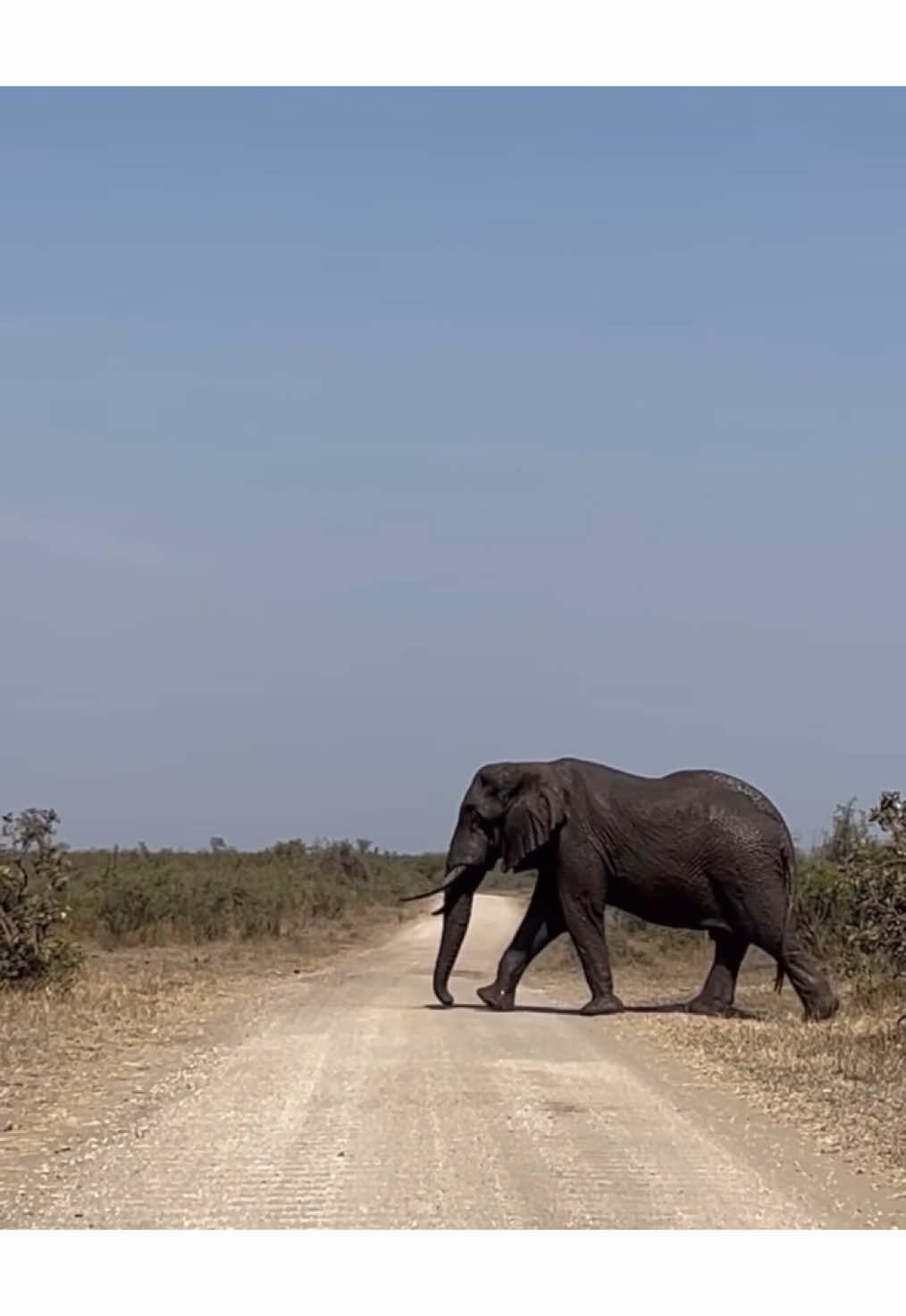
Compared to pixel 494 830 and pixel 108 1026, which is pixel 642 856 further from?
pixel 108 1026

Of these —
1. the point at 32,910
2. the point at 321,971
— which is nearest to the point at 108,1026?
the point at 32,910

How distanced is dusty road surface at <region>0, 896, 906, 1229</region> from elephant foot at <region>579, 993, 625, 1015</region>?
3232mm

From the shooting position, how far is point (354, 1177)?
9.25m

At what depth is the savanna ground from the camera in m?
12.4

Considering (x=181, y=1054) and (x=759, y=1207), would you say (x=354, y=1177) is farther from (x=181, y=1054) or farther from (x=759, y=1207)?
(x=181, y=1054)

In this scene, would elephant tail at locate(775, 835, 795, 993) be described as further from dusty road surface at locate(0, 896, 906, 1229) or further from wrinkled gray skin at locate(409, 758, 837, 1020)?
dusty road surface at locate(0, 896, 906, 1229)

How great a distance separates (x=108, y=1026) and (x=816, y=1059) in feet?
20.6

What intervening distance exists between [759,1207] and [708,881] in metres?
10.8

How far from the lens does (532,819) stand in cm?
1952

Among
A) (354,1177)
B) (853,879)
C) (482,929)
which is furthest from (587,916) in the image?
(482,929)

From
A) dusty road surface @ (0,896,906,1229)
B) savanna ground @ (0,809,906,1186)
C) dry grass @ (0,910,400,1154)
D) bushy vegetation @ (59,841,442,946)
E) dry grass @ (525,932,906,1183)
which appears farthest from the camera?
bushy vegetation @ (59,841,442,946)

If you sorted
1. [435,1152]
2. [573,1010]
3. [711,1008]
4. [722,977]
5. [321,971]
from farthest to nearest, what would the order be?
[321,971] → [573,1010] → [722,977] → [711,1008] → [435,1152]

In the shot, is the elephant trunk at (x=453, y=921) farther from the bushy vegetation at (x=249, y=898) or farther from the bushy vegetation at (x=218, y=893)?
the bushy vegetation at (x=218, y=893)

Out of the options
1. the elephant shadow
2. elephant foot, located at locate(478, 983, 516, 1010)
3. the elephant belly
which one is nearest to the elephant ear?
the elephant belly
